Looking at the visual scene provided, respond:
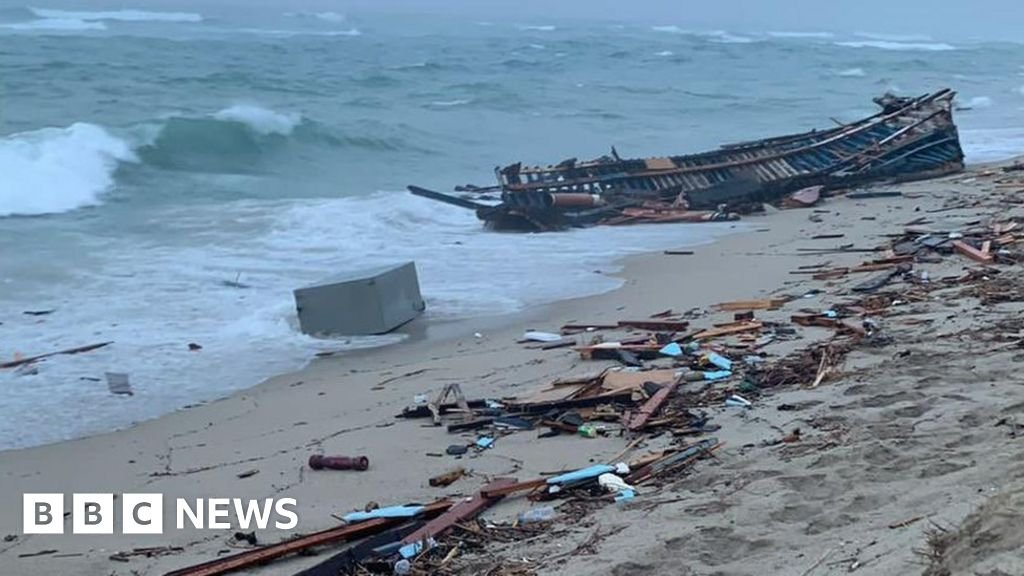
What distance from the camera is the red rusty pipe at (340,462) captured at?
730 cm

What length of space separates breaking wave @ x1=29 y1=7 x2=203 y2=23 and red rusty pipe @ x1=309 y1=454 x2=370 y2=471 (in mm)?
63191

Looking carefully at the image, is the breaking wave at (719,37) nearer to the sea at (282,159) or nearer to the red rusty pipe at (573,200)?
the sea at (282,159)

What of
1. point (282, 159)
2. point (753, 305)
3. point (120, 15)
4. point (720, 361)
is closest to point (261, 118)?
point (282, 159)

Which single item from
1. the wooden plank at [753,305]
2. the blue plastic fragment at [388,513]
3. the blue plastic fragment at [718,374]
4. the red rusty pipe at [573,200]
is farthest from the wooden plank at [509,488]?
the red rusty pipe at [573,200]

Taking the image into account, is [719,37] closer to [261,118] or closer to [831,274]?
[261,118]

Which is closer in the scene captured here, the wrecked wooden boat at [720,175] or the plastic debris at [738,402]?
the plastic debris at [738,402]

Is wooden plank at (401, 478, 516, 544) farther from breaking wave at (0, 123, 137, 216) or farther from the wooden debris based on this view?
breaking wave at (0, 123, 137, 216)

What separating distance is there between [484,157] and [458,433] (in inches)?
788

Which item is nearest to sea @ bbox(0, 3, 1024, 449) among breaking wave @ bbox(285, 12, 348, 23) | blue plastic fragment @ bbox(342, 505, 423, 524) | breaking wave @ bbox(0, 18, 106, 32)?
breaking wave @ bbox(0, 18, 106, 32)

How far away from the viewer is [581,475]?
6.43m

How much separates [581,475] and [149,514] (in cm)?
250

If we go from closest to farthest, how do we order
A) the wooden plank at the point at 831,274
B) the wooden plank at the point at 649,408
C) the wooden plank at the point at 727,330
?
the wooden plank at the point at 649,408, the wooden plank at the point at 727,330, the wooden plank at the point at 831,274

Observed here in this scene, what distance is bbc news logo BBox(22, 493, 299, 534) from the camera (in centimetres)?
661

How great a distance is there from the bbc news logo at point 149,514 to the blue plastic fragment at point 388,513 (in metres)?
0.42
